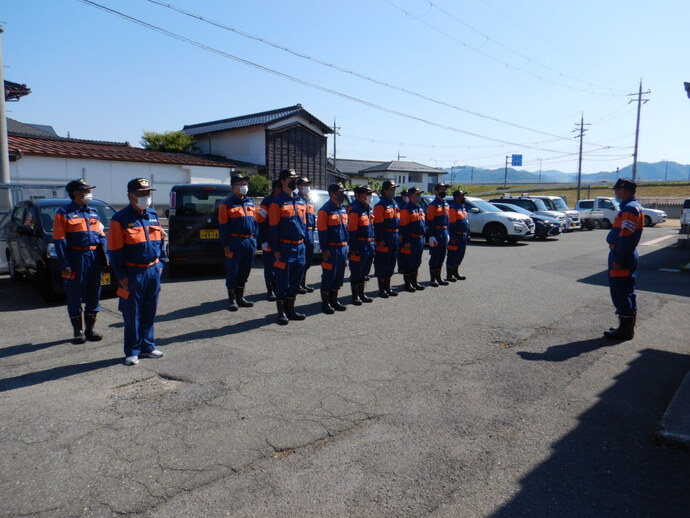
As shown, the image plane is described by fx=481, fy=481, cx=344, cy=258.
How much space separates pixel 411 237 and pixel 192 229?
441 cm

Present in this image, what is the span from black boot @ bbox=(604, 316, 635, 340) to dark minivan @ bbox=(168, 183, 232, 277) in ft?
23.2

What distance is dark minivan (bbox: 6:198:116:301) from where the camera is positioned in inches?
298

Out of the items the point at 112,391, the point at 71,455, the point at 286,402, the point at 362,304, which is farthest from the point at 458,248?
the point at 71,455

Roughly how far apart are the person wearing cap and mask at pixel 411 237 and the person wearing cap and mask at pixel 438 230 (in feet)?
1.74

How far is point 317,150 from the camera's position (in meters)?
29.1

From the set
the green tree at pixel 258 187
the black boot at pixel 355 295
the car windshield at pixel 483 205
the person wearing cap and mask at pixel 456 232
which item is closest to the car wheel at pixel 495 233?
the car windshield at pixel 483 205

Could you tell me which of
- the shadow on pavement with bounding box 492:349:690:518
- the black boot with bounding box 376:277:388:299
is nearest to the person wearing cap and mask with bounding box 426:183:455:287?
the black boot with bounding box 376:277:388:299

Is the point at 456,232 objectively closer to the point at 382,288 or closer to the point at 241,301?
the point at 382,288

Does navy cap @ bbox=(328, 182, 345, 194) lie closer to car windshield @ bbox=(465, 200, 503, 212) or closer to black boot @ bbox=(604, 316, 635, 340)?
black boot @ bbox=(604, 316, 635, 340)

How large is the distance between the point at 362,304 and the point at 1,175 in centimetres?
899

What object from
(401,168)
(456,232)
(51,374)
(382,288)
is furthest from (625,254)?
(401,168)

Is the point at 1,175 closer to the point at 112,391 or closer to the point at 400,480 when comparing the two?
the point at 112,391

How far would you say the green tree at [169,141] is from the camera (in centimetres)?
2883

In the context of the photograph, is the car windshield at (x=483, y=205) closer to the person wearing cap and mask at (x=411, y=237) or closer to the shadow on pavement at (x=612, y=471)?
the person wearing cap and mask at (x=411, y=237)
